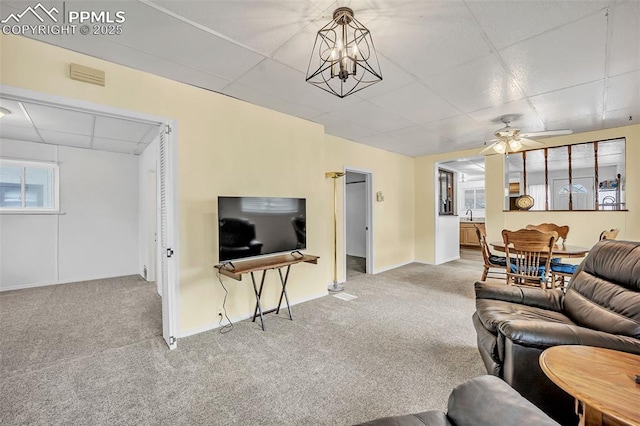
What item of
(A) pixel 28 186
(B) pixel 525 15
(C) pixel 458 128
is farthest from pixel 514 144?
(A) pixel 28 186

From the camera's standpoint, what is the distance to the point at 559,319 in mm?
2059

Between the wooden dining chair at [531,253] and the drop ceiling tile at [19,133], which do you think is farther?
the drop ceiling tile at [19,133]

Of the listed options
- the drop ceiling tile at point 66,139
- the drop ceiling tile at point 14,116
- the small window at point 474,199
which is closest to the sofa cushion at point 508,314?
the drop ceiling tile at point 14,116

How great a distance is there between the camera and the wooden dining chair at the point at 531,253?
3383 mm

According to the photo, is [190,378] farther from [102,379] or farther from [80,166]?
[80,166]

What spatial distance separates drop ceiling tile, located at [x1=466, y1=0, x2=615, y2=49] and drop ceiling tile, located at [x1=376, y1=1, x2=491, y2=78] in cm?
8

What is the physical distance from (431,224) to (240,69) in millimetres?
5509

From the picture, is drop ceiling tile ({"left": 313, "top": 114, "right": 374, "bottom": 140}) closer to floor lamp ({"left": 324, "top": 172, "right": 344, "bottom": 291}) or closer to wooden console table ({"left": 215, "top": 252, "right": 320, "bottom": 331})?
floor lamp ({"left": 324, "top": 172, "right": 344, "bottom": 291})

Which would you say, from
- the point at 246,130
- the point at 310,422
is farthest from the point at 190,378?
the point at 246,130

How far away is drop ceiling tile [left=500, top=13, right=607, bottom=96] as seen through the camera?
2.05 metres

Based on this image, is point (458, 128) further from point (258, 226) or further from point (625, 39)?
point (258, 226)

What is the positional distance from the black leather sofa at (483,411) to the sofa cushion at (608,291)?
1114mm

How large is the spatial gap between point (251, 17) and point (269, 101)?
1.44 m

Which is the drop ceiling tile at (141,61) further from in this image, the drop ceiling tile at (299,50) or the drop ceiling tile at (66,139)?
the drop ceiling tile at (66,139)
